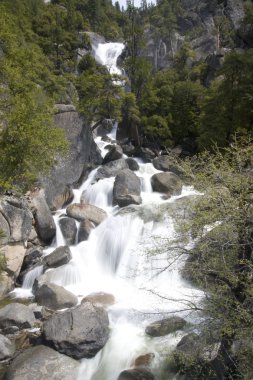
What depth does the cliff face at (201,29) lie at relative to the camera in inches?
2118

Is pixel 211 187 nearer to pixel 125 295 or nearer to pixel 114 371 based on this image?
pixel 114 371

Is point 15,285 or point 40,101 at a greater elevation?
point 40,101

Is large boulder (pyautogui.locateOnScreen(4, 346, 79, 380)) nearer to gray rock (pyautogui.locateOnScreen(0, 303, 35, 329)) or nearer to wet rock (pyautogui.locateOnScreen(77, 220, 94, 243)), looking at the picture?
gray rock (pyautogui.locateOnScreen(0, 303, 35, 329))

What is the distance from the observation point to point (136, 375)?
1136cm

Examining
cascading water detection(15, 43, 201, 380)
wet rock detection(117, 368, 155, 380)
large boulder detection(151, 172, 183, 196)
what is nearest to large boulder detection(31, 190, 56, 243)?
cascading water detection(15, 43, 201, 380)

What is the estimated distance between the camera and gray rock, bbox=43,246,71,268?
19.0 metres

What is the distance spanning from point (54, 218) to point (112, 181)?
20.1ft

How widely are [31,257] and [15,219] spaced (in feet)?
A: 9.74

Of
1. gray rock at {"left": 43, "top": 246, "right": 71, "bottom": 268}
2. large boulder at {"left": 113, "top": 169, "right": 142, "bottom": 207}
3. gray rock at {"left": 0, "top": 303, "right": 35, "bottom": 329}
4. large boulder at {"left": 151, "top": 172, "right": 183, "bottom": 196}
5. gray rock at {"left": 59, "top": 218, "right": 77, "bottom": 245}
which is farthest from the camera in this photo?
large boulder at {"left": 151, "top": 172, "right": 183, "bottom": 196}

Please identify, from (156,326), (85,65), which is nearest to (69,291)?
(156,326)

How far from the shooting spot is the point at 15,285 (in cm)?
1836

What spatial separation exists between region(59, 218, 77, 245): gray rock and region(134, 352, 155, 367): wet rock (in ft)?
34.8

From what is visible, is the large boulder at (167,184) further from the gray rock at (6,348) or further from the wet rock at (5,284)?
the gray rock at (6,348)

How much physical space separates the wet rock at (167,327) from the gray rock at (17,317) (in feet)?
16.7
